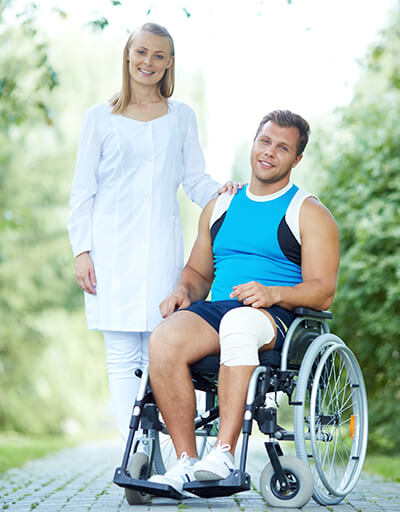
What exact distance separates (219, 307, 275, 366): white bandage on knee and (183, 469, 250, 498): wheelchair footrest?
397mm

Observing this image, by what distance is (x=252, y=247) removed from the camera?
347 cm

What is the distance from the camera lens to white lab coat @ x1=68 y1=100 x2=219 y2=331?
12.1ft

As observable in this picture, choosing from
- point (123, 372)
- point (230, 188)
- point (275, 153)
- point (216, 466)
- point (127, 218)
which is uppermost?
point (275, 153)

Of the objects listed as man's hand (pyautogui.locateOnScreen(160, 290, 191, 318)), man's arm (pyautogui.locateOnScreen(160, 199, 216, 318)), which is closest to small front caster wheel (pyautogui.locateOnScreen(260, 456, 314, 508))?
man's hand (pyautogui.locateOnScreen(160, 290, 191, 318))

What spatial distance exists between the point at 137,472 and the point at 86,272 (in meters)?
0.95

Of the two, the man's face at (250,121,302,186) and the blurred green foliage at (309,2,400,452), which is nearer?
the man's face at (250,121,302,186)

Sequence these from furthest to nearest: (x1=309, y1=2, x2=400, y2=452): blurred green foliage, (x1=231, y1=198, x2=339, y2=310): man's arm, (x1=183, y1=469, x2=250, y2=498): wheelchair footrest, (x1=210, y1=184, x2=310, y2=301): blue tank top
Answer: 1. (x1=309, y1=2, x2=400, y2=452): blurred green foliage
2. (x1=210, y1=184, x2=310, y2=301): blue tank top
3. (x1=231, y1=198, x2=339, y2=310): man's arm
4. (x1=183, y1=469, x2=250, y2=498): wheelchair footrest

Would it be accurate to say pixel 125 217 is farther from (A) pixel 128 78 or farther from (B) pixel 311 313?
(B) pixel 311 313

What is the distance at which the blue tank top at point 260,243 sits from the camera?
135 inches

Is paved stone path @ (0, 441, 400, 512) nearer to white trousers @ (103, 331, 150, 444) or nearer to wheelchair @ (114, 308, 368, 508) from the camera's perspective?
wheelchair @ (114, 308, 368, 508)

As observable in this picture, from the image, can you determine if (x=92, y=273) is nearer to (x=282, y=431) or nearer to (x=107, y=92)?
(x=282, y=431)

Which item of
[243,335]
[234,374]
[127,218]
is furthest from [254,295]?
[127,218]

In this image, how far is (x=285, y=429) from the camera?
125 inches

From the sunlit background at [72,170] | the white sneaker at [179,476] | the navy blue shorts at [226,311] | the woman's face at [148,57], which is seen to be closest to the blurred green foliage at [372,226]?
the sunlit background at [72,170]
